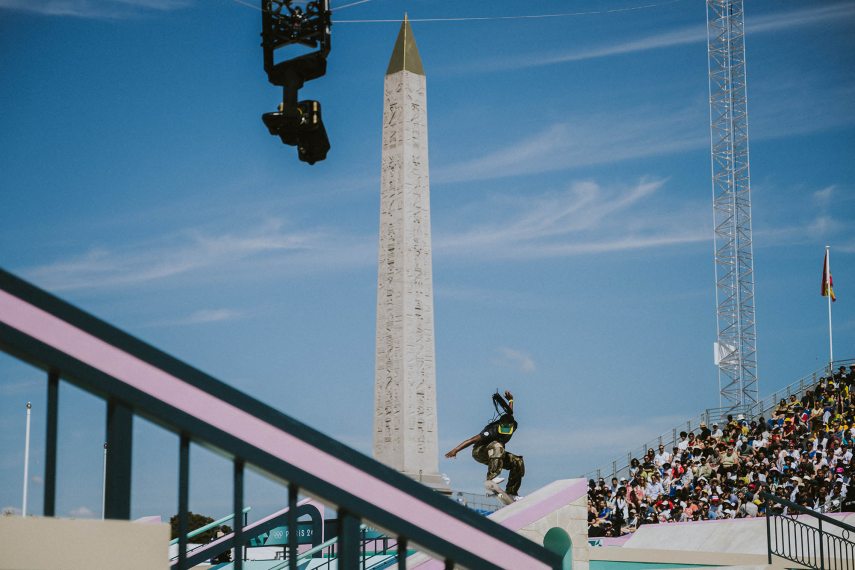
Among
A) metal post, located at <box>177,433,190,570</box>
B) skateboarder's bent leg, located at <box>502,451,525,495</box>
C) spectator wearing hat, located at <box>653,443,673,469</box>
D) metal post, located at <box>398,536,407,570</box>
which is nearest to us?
metal post, located at <box>177,433,190,570</box>

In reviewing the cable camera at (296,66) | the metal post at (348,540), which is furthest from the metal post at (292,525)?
the cable camera at (296,66)

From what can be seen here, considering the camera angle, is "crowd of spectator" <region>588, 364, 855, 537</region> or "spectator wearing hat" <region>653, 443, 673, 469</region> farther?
"spectator wearing hat" <region>653, 443, 673, 469</region>

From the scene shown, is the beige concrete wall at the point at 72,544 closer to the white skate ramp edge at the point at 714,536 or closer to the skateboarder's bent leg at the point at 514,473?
the white skate ramp edge at the point at 714,536

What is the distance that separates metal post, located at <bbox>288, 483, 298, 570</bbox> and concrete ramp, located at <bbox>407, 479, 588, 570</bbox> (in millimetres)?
12695

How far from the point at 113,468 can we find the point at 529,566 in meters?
1.24

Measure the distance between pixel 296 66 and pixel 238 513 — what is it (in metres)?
7.36

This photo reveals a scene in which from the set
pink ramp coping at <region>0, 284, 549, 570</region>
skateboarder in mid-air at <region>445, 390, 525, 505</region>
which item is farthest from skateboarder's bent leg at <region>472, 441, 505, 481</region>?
pink ramp coping at <region>0, 284, 549, 570</region>

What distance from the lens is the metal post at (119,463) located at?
269 cm

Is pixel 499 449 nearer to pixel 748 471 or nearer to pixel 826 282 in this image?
pixel 748 471

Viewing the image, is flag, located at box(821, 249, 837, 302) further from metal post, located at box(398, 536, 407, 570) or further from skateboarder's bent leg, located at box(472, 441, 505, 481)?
metal post, located at box(398, 536, 407, 570)

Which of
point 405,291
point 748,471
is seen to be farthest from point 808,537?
point 748,471

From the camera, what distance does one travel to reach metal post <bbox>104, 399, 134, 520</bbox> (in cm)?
269

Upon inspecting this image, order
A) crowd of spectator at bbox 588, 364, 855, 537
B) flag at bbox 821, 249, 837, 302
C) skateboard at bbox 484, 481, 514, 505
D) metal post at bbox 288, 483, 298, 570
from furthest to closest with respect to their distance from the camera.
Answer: flag at bbox 821, 249, 837, 302
crowd of spectator at bbox 588, 364, 855, 537
skateboard at bbox 484, 481, 514, 505
metal post at bbox 288, 483, 298, 570

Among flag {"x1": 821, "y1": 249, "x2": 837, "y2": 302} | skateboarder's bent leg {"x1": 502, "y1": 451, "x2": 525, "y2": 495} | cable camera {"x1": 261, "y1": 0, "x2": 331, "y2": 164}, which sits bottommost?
skateboarder's bent leg {"x1": 502, "y1": 451, "x2": 525, "y2": 495}
